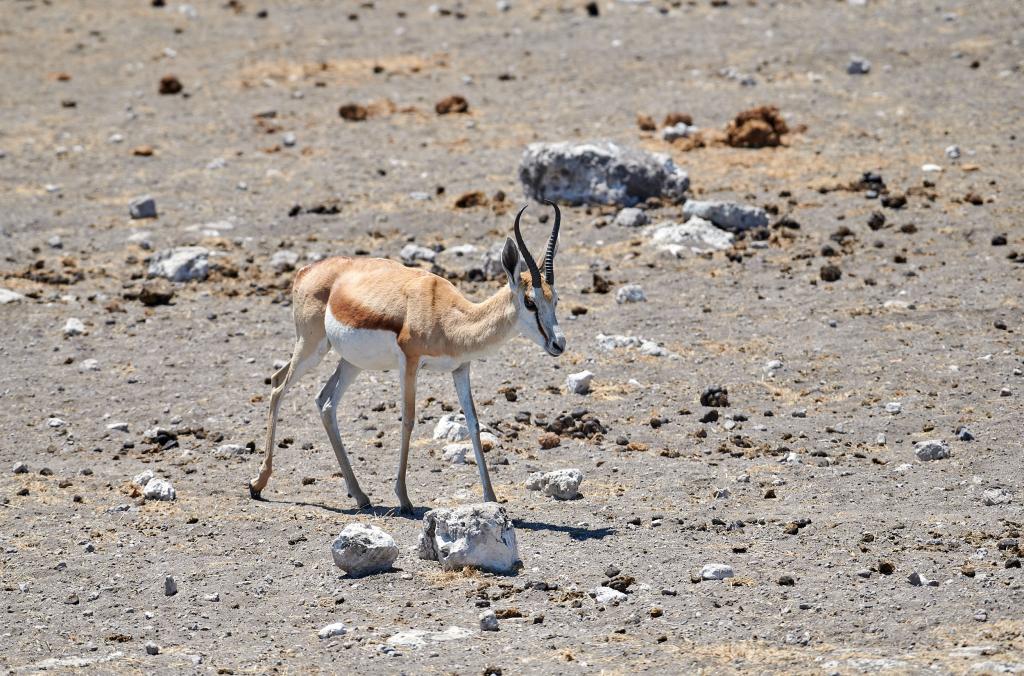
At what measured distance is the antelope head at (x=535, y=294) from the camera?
11594 millimetres

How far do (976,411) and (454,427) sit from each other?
4.64m

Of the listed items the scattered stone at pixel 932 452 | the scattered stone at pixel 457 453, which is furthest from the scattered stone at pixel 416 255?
the scattered stone at pixel 932 452

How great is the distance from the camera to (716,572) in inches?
402

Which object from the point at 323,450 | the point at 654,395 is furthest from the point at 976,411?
the point at 323,450

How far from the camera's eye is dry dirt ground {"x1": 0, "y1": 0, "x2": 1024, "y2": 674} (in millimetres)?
9797

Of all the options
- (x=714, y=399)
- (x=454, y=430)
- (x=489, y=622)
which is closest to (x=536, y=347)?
(x=714, y=399)

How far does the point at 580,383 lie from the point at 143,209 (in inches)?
345

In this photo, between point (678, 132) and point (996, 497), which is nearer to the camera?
point (996, 497)

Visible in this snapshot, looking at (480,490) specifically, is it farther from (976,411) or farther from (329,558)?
(976,411)

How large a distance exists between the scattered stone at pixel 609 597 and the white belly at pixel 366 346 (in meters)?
3.02

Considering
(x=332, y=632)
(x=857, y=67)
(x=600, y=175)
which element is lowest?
(x=600, y=175)

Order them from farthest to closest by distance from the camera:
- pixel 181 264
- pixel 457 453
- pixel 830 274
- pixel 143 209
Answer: pixel 143 209
pixel 181 264
pixel 830 274
pixel 457 453

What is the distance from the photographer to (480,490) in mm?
12422

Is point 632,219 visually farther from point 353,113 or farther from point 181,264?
point 353,113
